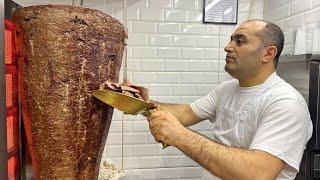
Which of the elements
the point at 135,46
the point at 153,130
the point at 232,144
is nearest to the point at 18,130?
the point at 153,130

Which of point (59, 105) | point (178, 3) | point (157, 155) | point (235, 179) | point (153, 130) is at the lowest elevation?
point (157, 155)

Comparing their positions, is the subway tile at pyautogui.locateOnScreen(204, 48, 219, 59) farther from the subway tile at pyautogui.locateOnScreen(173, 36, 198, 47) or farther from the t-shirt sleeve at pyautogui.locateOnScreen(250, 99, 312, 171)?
the t-shirt sleeve at pyautogui.locateOnScreen(250, 99, 312, 171)

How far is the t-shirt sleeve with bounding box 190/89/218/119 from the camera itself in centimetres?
160

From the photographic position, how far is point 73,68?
0.67m

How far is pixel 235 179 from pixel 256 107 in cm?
33

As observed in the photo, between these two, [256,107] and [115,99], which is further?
[256,107]

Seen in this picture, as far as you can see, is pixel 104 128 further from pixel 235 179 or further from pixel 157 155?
pixel 157 155

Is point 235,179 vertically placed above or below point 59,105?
below

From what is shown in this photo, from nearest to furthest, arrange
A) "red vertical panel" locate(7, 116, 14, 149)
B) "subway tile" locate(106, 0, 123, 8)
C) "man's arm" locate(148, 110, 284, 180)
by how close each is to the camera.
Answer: "red vertical panel" locate(7, 116, 14, 149) → "man's arm" locate(148, 110, 284, 180) → "subway tile" locate(106, 0, 123, 8)

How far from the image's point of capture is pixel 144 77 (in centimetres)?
191

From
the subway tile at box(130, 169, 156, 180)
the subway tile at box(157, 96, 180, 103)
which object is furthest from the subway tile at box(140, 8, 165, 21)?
the subway tile at box(130, 169, 156, 180)

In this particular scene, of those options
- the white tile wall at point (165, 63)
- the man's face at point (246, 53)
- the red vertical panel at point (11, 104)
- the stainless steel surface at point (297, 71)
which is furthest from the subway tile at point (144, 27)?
the red vertical panel at point (11, 104)

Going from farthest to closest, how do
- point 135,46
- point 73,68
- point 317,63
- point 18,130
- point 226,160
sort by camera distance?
point 135,46 < point 317,63 < point 226,160 < point 18,130 < point 73,68

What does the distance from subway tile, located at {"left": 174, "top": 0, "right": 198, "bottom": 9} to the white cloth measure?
0.69 metres
